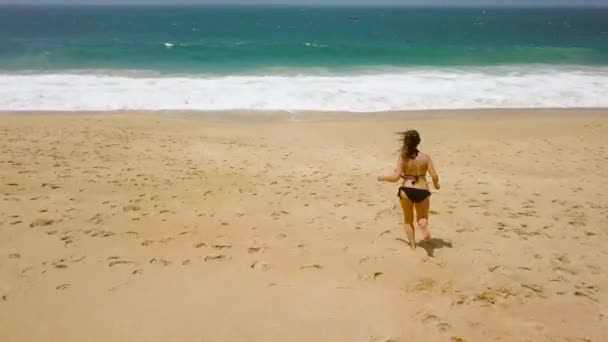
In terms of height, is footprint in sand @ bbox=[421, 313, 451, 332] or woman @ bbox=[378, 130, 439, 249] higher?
woman @ bbox=[378, 130, 439, 249]

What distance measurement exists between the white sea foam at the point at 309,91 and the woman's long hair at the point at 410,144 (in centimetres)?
1022

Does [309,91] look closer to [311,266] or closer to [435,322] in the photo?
[311,266]

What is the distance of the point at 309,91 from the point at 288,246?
1276 centimetres

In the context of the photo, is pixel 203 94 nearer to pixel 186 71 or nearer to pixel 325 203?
pixel 186 71

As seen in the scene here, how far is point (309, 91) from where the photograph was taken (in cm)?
1700

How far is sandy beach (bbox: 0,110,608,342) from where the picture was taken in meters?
3.54

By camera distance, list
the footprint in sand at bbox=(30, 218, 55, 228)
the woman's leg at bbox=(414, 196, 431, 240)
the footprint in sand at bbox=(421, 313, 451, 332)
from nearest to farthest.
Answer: the footprint in sand at bbox=(421, 313, 451, 332) → the woman's leg at bbox=(414, 196, 431, 240) → the footprint in sand at bbox=(30, 218, 55, 228)

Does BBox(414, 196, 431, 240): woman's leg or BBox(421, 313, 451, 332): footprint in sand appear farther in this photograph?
BBox(414, 196, 431, 240): woman's leg

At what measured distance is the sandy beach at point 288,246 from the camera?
3.54 m

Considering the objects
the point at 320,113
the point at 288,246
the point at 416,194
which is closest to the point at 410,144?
the point at 416,194

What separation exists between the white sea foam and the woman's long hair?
10219mm

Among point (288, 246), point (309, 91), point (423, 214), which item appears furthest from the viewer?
point (309, 91)

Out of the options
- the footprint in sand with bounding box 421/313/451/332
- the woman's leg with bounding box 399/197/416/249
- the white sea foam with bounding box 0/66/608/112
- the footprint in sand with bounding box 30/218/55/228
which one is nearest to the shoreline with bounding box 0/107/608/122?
the white sea foam with bounding box 0/66/608/112

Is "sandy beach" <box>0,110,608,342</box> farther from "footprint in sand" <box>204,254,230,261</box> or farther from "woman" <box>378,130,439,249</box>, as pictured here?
"woman" <box>378,130,439,249</box>
